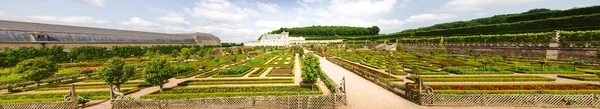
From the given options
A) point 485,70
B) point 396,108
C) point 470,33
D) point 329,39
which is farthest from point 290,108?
point 329,39

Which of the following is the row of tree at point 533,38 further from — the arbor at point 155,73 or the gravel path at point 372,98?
the arbor at point 155,73

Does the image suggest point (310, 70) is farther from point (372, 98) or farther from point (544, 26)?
point (544, 26)

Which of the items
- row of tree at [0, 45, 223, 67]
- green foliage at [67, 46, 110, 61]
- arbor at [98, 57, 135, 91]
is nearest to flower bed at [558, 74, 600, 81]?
arbor at [98, 57, 135, 91]

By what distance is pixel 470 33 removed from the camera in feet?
199

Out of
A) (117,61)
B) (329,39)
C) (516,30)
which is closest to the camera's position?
(117,61)

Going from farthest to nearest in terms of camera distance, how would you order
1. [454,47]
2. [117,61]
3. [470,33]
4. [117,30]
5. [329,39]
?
[329,39] → [117,30] → [470,33] → [454,47] → [117,61]

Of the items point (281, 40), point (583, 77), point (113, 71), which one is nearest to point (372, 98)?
point (113, 71)

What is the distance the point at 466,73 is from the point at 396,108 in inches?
591

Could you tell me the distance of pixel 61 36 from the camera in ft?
205

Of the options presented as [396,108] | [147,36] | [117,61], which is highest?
[147,36]

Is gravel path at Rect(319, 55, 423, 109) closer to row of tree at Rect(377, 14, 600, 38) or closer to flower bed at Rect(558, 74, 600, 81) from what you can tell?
flower bed at Rect(558, 74, 600, 81)

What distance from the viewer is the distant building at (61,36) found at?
5203cm

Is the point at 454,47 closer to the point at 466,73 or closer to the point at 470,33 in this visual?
the point at 470,33

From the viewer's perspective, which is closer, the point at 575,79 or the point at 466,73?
the point at 575,79
